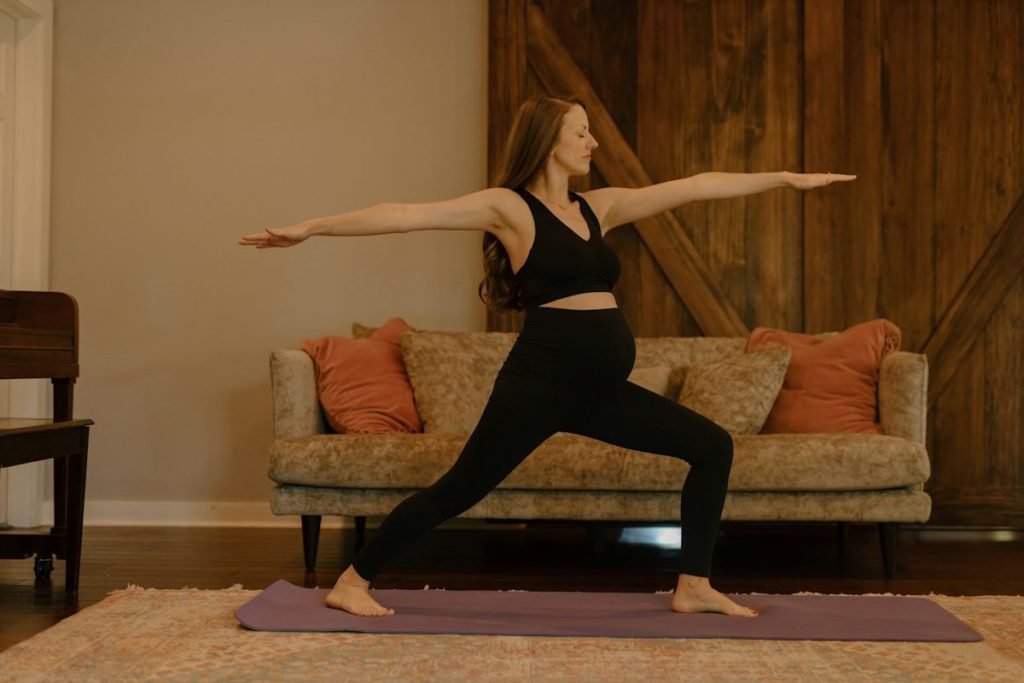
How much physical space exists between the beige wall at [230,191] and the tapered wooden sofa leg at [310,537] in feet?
3.87

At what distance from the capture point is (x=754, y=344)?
13.8 feet

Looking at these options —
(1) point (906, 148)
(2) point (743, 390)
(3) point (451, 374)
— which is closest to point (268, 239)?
(3) point (451, 374)

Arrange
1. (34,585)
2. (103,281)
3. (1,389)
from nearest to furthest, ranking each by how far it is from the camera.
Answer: (34,585) → (1,389) → (103,281)

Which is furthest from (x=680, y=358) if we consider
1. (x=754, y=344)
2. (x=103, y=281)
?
(x=103, y=281)

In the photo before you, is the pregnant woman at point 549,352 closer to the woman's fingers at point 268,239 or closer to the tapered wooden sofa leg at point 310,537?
the woman's fingers at point 268,239

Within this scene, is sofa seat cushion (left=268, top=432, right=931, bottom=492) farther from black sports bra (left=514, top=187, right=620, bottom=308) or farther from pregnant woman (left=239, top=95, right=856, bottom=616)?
black sports bra (left=514, top=187, right=620, bottom=308)

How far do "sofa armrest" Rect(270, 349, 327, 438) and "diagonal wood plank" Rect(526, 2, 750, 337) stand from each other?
1633 mm

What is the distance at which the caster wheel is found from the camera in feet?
10.9

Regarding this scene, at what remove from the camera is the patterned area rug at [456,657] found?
2.25 meters

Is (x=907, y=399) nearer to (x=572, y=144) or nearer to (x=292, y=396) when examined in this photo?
(x=572, y=144)

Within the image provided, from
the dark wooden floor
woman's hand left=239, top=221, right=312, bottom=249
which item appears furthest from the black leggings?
the dark wooden floor

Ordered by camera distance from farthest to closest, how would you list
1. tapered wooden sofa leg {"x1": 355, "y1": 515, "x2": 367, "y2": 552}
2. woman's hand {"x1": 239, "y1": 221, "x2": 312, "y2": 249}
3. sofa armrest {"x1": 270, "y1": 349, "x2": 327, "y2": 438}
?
tapered wooden sofa leg {"x1": 355, "y1": 515, "x2": 367, "y2": 552} < sofa armrest {"x1": 270, "y1": 349, "x2": 327, "y2": 438} < woman's hand {"x1": 239, "y1": 221, "x2": 312, "y2": 249}

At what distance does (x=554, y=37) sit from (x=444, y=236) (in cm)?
101

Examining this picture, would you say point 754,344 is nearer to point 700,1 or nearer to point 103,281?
point 700,1
